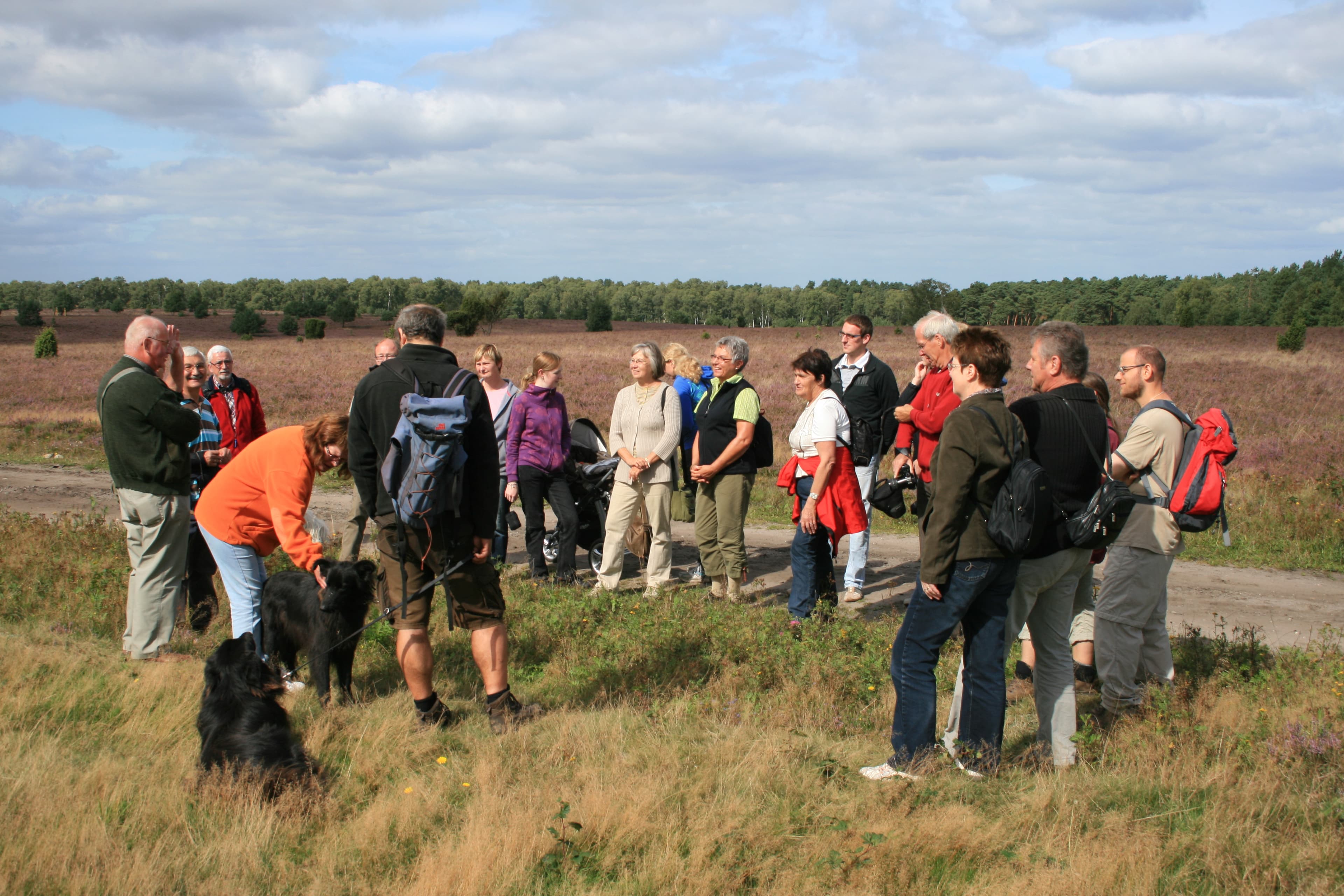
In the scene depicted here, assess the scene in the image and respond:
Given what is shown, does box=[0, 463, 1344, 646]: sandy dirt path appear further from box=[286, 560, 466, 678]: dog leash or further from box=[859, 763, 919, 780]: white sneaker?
box=[286, 560, 466, 678]: dog leash

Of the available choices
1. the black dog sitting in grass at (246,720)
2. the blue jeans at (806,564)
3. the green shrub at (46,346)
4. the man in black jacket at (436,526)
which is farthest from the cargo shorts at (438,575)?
the green shrub at (46,346)

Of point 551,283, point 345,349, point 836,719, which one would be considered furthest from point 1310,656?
point 551,283

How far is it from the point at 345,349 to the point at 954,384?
42721 millimetres

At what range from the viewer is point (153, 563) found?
4.93 metres

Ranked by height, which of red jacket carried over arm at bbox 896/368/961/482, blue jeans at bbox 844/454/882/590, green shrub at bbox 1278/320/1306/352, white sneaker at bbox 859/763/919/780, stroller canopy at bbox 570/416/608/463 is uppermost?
green shrub at bbox 1278/320/1306/352

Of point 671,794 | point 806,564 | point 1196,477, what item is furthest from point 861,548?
point 671,794

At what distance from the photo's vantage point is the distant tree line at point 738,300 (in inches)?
2400

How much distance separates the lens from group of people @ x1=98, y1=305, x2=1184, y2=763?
11.9ft

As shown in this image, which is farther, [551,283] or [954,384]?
[551,283]

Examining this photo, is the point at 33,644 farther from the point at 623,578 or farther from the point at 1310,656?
the point at 1310,656

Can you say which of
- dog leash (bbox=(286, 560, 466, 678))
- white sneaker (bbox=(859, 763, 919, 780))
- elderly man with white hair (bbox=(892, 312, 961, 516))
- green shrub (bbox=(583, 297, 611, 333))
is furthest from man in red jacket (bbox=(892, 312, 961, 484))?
green shrub (bbox=(583, 297, 611, 333))

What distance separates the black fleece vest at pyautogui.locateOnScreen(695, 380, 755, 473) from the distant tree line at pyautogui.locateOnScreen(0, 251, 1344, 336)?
44.1 metres

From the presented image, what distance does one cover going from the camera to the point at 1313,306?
205 feet

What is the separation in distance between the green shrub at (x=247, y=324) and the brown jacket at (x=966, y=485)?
5738 cm
